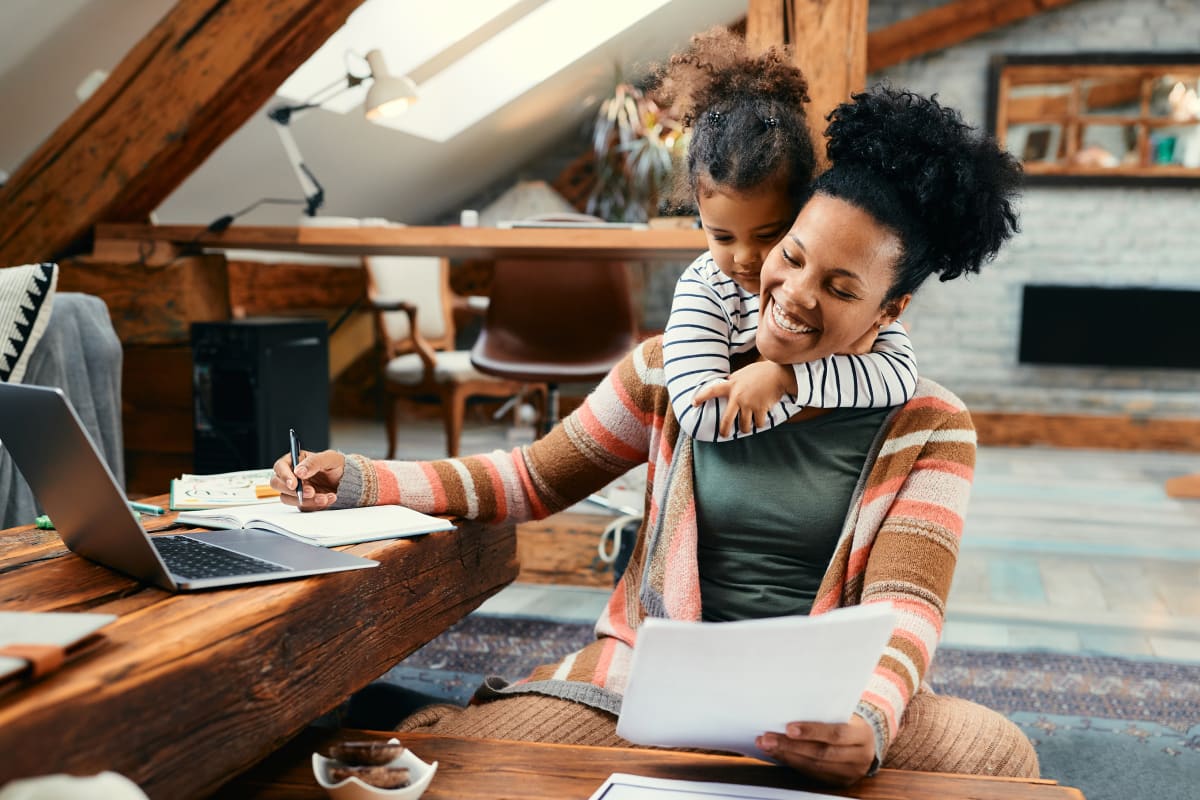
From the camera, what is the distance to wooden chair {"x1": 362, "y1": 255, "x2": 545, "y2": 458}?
388cm

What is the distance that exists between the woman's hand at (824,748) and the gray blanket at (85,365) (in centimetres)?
160

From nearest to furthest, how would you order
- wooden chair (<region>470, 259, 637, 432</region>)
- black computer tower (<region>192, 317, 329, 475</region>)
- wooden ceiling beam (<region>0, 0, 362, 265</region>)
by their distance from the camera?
wooden ceiling beam (<region>0, 0, 362, 265</region>) → black computer tower (<region>192, 317, 329, 475</region>) → wooden chair (<region>470, 259, 637, 432</region>)

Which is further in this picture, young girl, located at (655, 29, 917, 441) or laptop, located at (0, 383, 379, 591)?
young girl, located at (655, 29, 917, 441)

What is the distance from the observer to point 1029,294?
555 centimetres

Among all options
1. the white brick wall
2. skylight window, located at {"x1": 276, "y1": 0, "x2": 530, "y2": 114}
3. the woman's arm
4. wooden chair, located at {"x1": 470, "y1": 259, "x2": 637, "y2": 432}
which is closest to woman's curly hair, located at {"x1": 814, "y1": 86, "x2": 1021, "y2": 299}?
the woman's arm

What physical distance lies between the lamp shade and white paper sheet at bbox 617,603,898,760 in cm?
272

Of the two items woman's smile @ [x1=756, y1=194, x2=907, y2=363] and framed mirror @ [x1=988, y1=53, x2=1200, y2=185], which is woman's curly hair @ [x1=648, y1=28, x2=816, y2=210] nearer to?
woman's smile @ [x1=756, y1=194, x2=907, y2=363]

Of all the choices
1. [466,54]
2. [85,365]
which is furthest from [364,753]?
[466,54]

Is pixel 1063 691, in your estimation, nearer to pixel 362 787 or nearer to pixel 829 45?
pixel 829 45

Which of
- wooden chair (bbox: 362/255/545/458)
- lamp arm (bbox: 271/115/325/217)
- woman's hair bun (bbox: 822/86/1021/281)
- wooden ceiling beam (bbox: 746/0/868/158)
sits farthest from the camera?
wooden chair (bbox: 362/255/545/458)

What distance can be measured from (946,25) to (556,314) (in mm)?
3221

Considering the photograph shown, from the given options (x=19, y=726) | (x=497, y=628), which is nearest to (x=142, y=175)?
(x=497, y=628)

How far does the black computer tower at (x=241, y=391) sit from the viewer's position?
9.21 ft

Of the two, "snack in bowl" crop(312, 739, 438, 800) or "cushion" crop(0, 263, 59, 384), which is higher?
"cushion" crop(0, 263, 59, 384)
